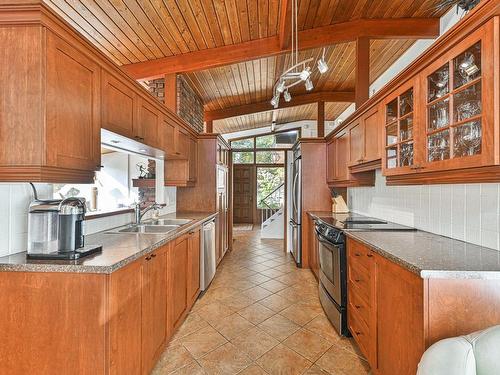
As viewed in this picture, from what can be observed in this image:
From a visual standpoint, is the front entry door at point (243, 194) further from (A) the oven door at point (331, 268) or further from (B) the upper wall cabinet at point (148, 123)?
(B) the upper wall cabinet at point (148, 123)

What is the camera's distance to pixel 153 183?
11.7 ft

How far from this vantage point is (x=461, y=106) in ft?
4.95

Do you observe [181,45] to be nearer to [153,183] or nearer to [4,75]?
[153,183]

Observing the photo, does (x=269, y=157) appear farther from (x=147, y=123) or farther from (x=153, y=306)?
(x=153, y=306)

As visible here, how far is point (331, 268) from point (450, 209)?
112 cm

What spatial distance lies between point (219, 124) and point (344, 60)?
3868mm

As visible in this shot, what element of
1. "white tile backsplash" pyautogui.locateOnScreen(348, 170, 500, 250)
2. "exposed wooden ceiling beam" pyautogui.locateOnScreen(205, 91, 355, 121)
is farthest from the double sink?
"exposed wooden ceiling beam" pyautogui.locateOnScreen(205, 91, 355, 121)

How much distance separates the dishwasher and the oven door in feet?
4.52

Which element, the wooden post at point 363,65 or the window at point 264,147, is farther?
the window at point 264,147

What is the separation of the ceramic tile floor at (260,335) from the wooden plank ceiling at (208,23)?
9.76 feet

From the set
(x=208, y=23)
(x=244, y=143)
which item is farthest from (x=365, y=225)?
(x=244, y=143)

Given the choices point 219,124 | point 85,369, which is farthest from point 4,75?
point 219,124

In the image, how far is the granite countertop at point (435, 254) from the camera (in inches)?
50.2

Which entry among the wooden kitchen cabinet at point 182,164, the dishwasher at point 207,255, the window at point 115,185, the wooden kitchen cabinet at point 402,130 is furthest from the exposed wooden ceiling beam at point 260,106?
the wooden kitchen cabinet at point 402,130
